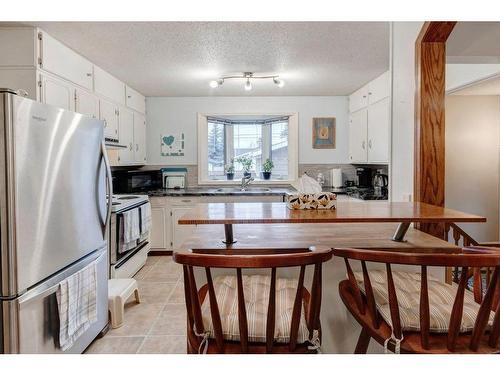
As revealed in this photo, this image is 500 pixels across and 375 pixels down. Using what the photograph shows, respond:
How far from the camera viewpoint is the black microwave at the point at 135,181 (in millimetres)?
4828

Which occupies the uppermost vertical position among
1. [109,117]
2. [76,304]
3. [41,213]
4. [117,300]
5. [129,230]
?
[109,117]

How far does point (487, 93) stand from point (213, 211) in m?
4.13

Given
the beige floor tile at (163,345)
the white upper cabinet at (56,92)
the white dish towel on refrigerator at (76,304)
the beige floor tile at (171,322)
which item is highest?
the white upper cabinet at (56,92)

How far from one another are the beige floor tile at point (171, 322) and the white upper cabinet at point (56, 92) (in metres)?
1.83

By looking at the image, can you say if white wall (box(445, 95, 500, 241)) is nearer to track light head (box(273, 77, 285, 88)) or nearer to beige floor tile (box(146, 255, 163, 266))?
track light head (box(273, 77, 285, 88))

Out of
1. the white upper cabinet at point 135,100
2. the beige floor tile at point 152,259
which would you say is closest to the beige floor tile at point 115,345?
the beige floor tile at point 152,259

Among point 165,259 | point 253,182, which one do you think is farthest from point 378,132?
point 165,259

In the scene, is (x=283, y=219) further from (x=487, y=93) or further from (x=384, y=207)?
(x=487, y=93)

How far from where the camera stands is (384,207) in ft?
6.23

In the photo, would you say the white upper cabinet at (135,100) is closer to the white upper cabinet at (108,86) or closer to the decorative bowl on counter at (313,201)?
the white upper cabinet at (108,86)

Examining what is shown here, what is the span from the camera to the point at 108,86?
13.4ft

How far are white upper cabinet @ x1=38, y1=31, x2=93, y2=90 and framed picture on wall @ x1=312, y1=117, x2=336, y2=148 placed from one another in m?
3.14

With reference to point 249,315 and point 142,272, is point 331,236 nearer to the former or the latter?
point 249,315

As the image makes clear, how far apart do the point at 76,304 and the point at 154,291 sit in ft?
5.04
